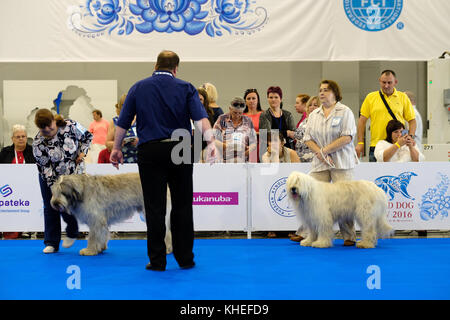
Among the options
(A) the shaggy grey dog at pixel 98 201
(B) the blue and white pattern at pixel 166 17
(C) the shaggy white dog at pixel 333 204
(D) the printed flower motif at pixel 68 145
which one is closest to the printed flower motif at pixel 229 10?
(B) the blue and white pattern at pixel 166 17

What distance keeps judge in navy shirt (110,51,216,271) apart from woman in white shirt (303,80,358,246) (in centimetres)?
187

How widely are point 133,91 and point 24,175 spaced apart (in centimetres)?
292

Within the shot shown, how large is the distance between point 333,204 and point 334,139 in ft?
2.27

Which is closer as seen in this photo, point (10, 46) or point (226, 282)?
point (226, 282)

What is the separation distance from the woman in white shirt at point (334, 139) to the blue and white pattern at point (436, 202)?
1289 mm

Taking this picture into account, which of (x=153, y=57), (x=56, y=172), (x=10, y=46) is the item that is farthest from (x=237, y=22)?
(x=56, y=172)

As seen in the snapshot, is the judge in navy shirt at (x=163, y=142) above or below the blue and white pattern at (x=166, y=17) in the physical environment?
below

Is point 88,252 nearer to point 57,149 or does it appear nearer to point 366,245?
point 57,149

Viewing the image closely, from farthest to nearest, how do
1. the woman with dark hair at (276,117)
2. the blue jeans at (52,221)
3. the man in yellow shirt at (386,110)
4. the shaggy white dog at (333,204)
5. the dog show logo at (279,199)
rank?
the man in yellow shirt at (386,110) → the woman with dark hair at (276,117) → the dog show logo at (279,199) → the shaggy white dog at (333,204) → the blue jeans at (52,221)

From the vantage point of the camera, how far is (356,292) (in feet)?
11.4

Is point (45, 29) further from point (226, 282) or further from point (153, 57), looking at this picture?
point (226, 282)

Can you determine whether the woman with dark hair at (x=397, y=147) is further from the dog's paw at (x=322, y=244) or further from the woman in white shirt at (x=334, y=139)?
the dog's paw at (x=322, y=244)

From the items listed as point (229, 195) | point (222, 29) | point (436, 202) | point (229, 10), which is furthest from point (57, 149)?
point (436, 202)

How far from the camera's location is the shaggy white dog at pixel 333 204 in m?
5.51
